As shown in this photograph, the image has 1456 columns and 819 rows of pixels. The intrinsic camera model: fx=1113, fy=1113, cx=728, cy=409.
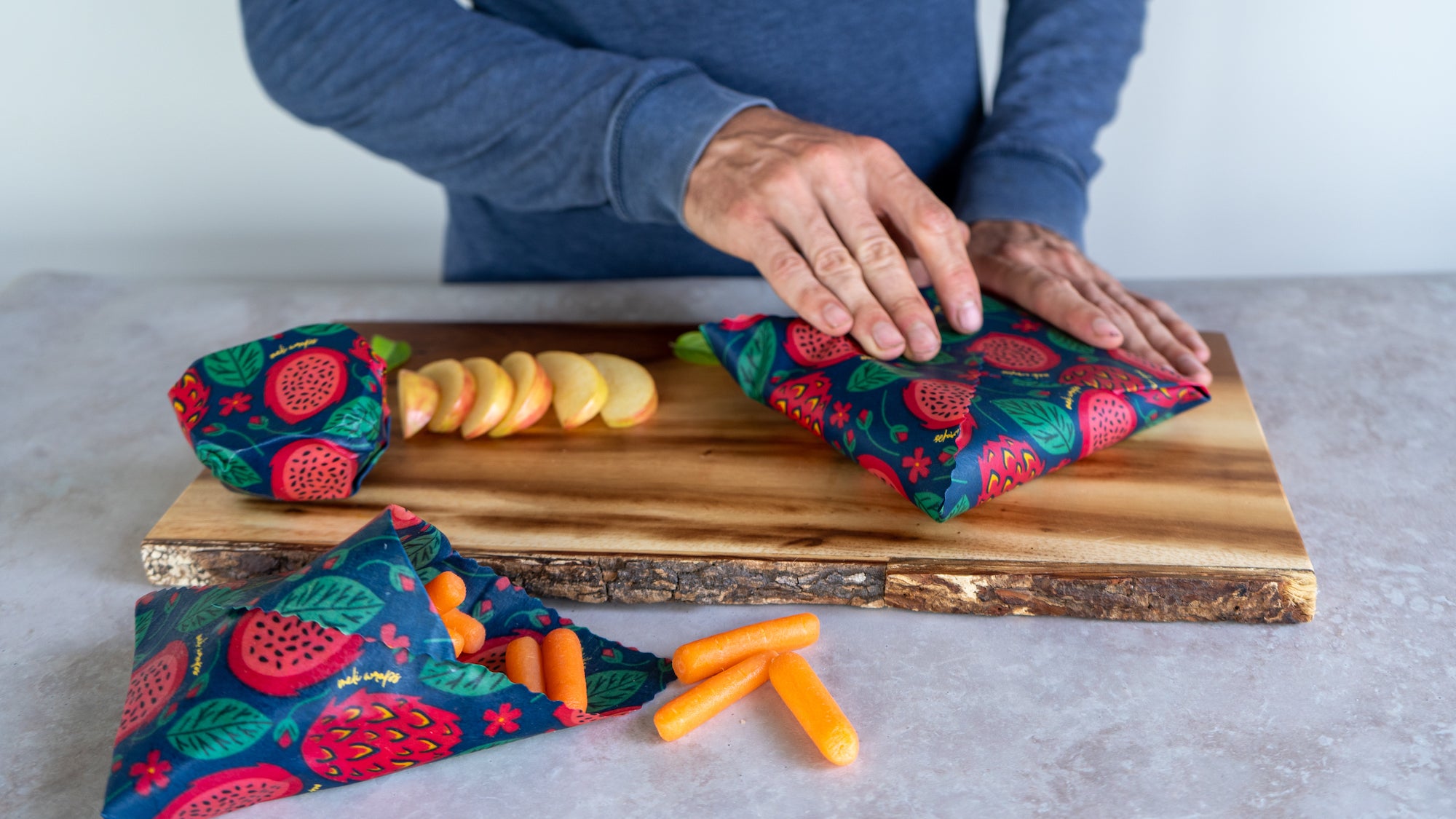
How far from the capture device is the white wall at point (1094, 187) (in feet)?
8.87

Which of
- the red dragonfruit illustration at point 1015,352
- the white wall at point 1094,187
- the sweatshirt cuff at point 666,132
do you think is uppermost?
the sweatshirt cuff at point 666,132

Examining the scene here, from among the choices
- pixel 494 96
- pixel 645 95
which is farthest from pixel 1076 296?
pixel 494 96

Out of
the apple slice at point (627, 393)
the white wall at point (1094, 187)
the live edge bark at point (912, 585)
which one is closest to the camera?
the live edge bark at point (912, 585)

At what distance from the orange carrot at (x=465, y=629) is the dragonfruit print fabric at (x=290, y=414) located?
1.06 ft

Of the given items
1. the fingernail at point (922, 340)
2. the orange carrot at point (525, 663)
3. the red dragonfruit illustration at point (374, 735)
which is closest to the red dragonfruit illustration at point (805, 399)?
the fingernail at point (922, 340)

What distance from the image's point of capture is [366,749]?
93cm

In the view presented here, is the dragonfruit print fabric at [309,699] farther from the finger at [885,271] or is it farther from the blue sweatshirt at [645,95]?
the blue sweatshirt at [645,95]

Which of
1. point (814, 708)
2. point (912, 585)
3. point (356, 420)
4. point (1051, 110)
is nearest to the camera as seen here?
point (814, 708)

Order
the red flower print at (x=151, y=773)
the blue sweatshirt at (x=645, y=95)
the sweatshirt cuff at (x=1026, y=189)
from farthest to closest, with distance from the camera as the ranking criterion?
the sweatshirt cuff at (x=1026, y=189) < the blue sweatshirt at (x=645, y=95) < the red flower print at (x=151, y=773)

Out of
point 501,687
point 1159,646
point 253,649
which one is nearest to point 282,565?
point 253,649

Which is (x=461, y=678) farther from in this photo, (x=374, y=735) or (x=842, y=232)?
(x=842, y=232)

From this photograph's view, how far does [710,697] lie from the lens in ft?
3.32

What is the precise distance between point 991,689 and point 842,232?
61cm

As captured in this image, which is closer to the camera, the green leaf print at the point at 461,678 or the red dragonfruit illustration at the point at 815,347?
the green leaf print at the point at 461,678
